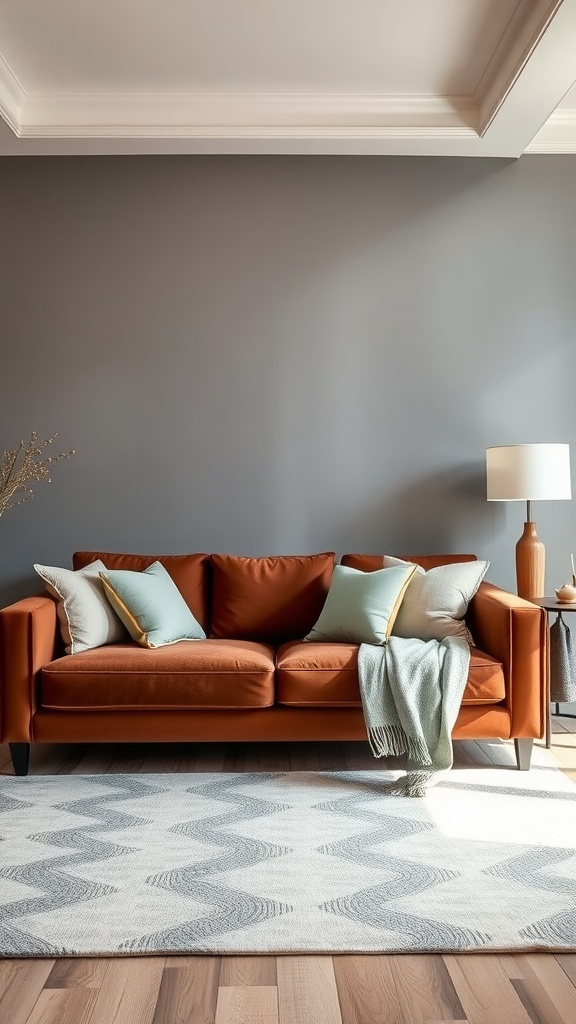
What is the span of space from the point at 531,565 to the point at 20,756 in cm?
243

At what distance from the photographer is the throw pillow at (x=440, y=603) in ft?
12.8

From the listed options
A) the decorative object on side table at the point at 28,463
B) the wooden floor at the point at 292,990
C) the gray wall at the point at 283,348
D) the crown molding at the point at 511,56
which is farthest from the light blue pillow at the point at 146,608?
the crown molding at the point at 511,56

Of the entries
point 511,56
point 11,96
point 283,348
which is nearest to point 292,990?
point 283,348

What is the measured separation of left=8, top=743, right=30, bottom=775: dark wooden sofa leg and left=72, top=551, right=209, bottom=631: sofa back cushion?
1.03 m

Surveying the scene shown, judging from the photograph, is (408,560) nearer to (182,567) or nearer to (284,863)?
(182,567)

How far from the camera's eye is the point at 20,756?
3598mm

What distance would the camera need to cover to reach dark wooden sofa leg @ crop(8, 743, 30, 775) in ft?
11.8

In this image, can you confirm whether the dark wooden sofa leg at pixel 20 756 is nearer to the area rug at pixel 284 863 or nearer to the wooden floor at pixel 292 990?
the area rug at pixel 284 863

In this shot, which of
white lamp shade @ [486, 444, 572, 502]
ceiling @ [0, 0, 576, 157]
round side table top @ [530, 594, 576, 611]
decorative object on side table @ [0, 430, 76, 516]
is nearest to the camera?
ceiling @ [0, 0, 576, 157]

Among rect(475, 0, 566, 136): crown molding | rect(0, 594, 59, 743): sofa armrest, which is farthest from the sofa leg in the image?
rect(475, 0, 566, 136): crown molding

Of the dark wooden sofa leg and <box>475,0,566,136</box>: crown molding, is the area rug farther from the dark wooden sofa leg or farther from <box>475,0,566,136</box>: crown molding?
<box>475,0,566,136</box>: crown molding

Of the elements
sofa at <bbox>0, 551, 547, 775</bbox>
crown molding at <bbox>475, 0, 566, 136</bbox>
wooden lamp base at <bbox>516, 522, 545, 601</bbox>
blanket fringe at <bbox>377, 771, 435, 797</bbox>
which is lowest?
blanket fringe at <bbox>377, 771, 435, 797</bbox>

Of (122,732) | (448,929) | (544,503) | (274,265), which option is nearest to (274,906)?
(448,929)

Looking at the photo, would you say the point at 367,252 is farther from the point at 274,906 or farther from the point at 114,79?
the point at 274,906
